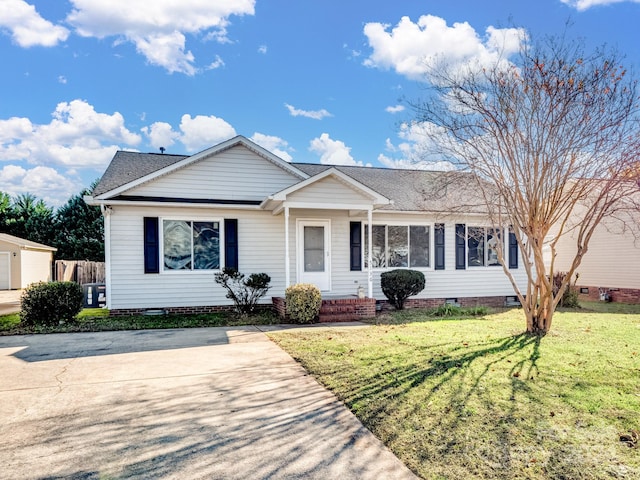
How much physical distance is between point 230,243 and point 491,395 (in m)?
8.83

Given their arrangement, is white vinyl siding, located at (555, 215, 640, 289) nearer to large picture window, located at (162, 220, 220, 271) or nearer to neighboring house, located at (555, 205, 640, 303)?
neighboring house, located at (555, 205, 640, 303)

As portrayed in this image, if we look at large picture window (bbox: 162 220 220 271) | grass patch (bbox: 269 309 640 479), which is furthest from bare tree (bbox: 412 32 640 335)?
large picture window (bbox: 162 220 220 271)

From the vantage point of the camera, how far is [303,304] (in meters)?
10.3

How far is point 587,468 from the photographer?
3068 millimetres

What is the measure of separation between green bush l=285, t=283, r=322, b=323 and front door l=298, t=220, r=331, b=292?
2219 mm

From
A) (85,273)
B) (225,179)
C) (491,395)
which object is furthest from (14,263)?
(491,395)

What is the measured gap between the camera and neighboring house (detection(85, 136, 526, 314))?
1137 cm

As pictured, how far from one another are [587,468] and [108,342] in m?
7.78

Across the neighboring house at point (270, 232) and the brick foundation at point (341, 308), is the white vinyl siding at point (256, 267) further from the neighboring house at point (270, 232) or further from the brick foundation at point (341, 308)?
the brick foundation at point (341, 308)

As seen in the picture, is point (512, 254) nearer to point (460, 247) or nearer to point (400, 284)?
point (460, 247)

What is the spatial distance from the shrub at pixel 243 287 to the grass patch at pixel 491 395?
282 cm

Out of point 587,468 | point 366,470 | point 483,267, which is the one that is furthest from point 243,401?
point 483,267

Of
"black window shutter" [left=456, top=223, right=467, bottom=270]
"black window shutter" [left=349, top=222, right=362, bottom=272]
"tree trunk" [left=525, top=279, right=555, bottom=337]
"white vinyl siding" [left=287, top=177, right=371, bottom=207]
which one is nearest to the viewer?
"tree trunk" [left=525, top=279, right=555, bottom=337]

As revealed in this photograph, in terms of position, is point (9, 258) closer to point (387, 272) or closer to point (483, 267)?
point (387, 272)
